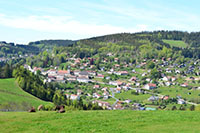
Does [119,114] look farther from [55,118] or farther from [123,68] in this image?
[123,68]

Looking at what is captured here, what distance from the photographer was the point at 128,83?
5546 inches

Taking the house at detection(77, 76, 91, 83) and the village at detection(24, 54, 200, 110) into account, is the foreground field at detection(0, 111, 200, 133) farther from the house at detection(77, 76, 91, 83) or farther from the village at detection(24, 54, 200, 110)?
the house at detection(77, 76, 91, 83)

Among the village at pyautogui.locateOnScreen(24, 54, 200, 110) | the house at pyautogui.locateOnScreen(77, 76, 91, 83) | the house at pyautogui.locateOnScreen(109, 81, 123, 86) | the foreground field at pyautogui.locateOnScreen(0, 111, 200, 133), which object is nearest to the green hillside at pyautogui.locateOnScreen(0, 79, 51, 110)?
the village at pyautogui.locateOnScreen(24, 54, 200, 110)

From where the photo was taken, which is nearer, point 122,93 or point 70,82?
point 122,93

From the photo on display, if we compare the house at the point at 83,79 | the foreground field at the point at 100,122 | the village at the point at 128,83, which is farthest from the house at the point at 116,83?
the foreground field at the point at 100,122

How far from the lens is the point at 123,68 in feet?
623

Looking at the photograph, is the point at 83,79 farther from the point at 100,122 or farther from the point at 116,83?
the point at 100,122

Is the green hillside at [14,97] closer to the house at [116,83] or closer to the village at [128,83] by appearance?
the village at [128,83]

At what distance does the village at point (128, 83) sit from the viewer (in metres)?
97.2

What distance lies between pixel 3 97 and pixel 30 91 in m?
16.9

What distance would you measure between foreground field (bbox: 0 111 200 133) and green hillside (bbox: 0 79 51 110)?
107 ft

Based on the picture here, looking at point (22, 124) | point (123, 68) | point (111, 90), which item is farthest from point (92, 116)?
point (123, 68)

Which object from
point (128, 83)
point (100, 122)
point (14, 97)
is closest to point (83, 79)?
point (128, 83)

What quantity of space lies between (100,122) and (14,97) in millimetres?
48513
